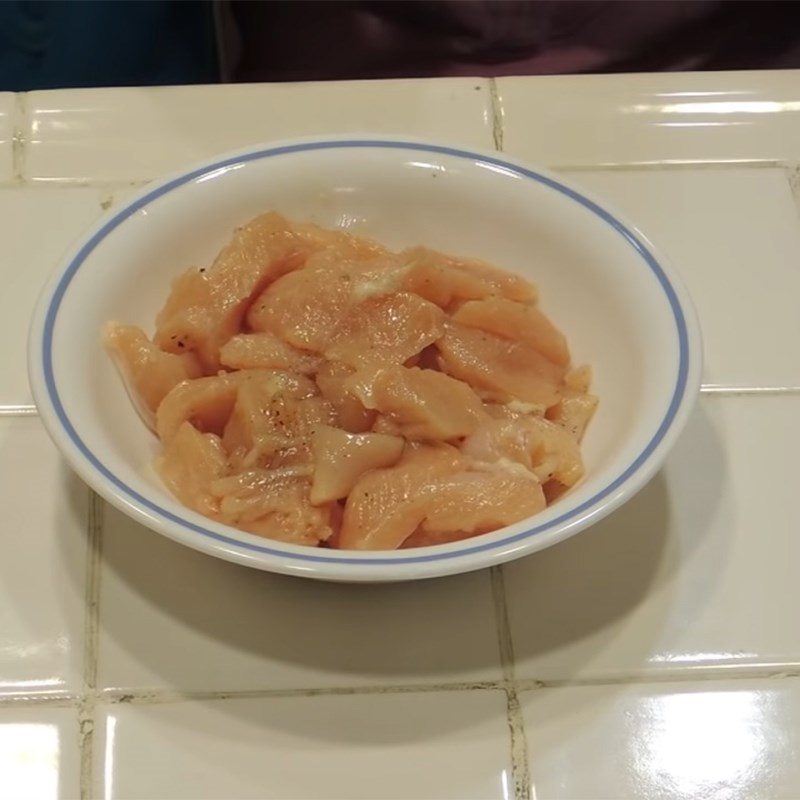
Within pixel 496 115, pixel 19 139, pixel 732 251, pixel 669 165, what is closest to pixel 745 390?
pixel 732 251

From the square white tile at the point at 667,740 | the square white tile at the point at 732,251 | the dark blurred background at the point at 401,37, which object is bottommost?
the square white tile at the point at 667,740

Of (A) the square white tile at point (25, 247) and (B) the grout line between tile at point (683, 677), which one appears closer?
(B) the grout line between tile at point (683, 677)

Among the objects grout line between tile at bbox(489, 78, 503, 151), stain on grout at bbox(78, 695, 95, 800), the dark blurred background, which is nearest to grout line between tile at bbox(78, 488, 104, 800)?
stain on grout at bbox(78, 695, 95, 800)

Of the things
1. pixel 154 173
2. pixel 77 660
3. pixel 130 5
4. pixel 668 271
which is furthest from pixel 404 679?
pixel 130 5

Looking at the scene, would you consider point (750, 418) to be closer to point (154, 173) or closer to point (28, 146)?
point (154, 173)

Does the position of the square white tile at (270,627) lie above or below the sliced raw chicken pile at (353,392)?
below

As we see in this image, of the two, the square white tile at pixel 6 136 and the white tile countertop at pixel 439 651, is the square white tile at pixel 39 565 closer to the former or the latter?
the white tile countertop at pixel 439 651

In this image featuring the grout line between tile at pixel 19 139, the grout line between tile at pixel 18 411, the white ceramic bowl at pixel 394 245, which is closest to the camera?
the white ceramic bowl at pixel 394 245

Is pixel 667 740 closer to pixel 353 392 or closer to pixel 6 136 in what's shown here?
pixel 353 392

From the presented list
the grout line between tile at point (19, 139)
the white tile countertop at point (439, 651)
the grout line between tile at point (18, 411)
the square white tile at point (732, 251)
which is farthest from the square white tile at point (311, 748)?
the grout line between tile at point (19, 139)
